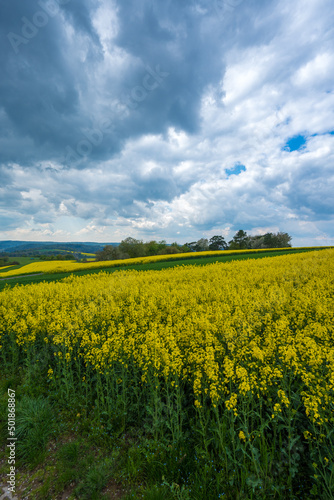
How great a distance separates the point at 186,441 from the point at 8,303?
29.3 ft

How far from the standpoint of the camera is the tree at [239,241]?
95975mm

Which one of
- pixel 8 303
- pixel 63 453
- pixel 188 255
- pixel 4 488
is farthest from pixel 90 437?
pixel 188 255

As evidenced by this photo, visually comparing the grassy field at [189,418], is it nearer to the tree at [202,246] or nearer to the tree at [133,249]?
the tree at [133,249]

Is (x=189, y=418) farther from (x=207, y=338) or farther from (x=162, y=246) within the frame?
(x=162, y=246)

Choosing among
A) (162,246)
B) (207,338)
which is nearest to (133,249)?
(162,246)

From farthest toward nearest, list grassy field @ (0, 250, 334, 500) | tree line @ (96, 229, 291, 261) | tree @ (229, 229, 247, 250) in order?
tree @ (229, 229, 247, 250)
tree line @ (96, 229, 291, 261)
grassy field @ (0, 250, 334, 500)

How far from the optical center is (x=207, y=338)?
471 cm

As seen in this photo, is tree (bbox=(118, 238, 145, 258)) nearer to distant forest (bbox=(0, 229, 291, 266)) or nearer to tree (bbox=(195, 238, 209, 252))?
distant forest (bbox=(0, 229, 291, 266))

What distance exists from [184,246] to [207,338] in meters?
91.5

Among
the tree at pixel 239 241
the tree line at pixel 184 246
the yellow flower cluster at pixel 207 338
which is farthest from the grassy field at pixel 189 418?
the tree at pixel 239 241

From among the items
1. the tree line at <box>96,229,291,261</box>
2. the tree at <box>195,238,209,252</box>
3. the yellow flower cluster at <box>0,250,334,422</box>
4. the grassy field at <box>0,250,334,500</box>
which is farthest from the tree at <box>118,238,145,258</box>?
the grassy field at <box>0,250,334,500</box>

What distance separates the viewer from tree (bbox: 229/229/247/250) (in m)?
96.0

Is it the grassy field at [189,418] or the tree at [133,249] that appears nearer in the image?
the grassy field at [189,418]

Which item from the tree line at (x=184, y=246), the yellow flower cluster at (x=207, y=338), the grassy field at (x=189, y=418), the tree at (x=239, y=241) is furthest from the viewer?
the tree at (x=239, y=241)
